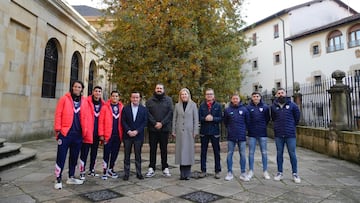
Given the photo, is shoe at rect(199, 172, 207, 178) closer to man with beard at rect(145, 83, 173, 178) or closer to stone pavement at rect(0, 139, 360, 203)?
stone pavement at rect(0, 139, 360, 203)

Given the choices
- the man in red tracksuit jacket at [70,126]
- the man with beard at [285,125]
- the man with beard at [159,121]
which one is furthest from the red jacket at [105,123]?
the man with beard at [285,125]

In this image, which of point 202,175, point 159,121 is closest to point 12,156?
point 159,121

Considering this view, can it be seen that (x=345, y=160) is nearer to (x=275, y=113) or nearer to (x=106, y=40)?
(x=275, y=113)

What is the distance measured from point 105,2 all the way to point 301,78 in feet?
71.1

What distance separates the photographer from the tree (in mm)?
8719

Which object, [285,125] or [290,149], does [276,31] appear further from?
[290,149]

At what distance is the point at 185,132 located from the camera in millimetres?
5359

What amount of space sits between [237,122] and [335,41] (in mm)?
22306

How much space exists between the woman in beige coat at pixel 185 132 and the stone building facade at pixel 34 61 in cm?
603

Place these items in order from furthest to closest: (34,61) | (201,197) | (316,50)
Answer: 1. (316,50)
2. (34,61)
3. (201,197)

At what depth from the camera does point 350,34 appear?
21.3 meters

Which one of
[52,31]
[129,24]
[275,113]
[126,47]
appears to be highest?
[52,31]

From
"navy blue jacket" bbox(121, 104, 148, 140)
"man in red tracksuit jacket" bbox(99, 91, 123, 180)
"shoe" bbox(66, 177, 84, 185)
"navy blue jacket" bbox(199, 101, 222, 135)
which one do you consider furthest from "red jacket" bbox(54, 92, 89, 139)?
"navy blue jacket" bbox(199, 101, 222, 135)

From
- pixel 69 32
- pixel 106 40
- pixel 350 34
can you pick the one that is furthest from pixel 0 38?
pixel 350 34
